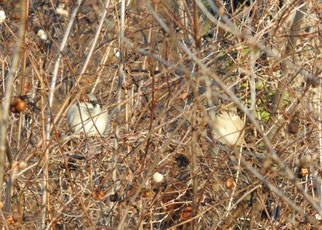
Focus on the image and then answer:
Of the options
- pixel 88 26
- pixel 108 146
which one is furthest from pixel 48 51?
pixel 108 146

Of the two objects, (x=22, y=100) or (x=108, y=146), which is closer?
(x=22, y=100)

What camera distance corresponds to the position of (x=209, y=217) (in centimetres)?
416

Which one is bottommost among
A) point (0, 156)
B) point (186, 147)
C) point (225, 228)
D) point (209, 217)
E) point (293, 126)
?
point (209, 217)

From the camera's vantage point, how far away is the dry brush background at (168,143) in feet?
8.59

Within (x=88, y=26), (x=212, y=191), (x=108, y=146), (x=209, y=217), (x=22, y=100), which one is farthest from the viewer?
(x=88, y=26)

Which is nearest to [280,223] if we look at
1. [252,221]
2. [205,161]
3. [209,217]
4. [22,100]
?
[252,221]

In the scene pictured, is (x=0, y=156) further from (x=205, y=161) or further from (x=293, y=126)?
(x=293, y=126)

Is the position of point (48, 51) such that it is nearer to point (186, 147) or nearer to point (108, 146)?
point (108, 146)

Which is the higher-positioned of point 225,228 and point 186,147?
point 186,147

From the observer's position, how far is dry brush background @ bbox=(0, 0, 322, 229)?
2.62 meters

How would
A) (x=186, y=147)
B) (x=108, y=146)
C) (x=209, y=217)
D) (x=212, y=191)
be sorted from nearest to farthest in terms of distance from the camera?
1. (x=186, y=147)
2. (x=108, y=146)
3. (x=212, y=191)
4. (x=209, y=217)

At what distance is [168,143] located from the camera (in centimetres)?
233

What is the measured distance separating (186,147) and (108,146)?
0.51 meters

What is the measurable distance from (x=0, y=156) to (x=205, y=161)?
2.00 meters
